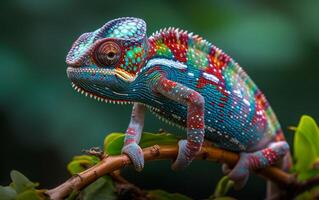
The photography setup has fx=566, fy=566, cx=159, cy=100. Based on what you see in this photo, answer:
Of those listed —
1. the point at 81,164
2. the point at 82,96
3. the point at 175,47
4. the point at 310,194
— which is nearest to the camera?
the point at 81,164

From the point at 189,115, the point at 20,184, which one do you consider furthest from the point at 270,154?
the point at 20,184

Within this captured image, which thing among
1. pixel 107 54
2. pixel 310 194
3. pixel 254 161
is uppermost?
pixel 107 54

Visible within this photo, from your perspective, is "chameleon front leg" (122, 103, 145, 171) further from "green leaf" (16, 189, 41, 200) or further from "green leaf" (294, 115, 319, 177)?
"green leaf" (294, 115, 319, 177)

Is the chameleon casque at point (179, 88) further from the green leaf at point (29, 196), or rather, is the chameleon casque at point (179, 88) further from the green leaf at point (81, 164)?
the green leaf at point (29, 196)

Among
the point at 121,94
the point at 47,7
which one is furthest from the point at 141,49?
the point at 47,7

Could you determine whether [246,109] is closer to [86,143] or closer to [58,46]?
[86,143]

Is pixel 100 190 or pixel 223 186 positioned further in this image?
pixel 223 186

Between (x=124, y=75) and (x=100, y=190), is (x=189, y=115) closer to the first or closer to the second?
(x=124, y=75)

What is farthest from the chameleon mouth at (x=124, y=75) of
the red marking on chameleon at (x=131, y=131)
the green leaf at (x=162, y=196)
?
the green leaf at (x=162, y=196)

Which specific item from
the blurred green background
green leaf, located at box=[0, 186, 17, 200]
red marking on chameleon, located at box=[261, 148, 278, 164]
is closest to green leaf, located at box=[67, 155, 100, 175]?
green leaf, located at box=[0, 186, 17, 200]
